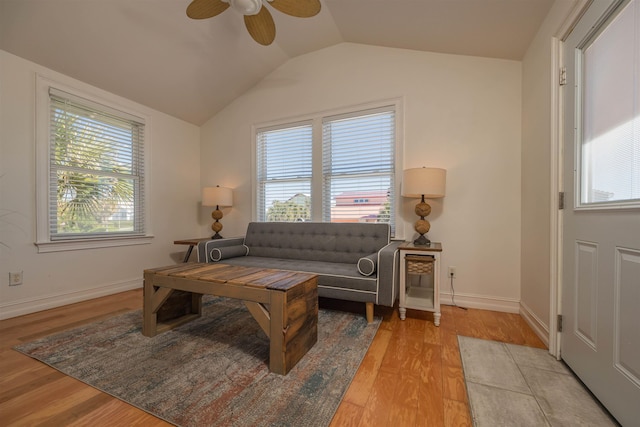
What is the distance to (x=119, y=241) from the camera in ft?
10.2

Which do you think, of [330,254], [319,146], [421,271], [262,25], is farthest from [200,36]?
[421,271]

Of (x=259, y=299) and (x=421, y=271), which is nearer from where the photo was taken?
(x=259, y=299)

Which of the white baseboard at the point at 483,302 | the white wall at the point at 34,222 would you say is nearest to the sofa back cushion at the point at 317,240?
the white baseboard at the point at 483,302

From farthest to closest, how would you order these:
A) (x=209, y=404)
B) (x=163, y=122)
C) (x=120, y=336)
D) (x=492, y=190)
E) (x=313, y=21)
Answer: (x=163, y=122), (x=313, y=21), (x=492, y=190), (x=120, y=336), (x=209, y=404)

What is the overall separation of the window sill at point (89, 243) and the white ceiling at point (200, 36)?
1.73 metres

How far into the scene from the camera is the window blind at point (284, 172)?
3.43m

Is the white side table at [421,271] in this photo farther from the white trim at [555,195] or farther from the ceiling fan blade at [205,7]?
the ceiling fan blade at [205,7]

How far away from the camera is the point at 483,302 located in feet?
8.37

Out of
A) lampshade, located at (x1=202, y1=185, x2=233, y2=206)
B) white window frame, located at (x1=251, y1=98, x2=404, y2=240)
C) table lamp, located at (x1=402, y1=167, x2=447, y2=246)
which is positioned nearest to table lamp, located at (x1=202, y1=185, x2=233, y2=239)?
lampshade, located at (x1=202, y1=185, x2=233, y2=206)

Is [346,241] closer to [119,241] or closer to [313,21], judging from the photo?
[313,21]

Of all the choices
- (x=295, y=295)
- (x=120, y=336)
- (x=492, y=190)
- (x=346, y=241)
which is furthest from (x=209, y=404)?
(x=492, y=190)

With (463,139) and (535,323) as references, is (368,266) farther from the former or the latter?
(463,139)

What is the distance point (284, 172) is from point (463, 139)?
2201 millimetres

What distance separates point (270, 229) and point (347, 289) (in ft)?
4.75
